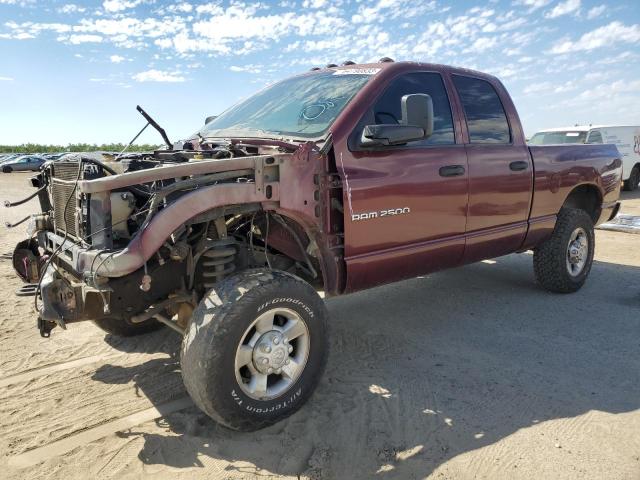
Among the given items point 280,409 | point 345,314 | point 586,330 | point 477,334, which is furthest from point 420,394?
point 586,330

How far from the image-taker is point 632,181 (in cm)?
1595

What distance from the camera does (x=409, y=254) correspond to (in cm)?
378

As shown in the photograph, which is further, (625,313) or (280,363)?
(625,313)

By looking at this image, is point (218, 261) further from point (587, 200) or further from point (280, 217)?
point (587, 200)

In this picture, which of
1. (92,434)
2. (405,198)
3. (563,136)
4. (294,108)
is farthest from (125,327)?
(563,136)

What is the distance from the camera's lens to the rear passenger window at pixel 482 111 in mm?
4281

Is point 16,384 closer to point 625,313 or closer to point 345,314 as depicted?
point 345,314

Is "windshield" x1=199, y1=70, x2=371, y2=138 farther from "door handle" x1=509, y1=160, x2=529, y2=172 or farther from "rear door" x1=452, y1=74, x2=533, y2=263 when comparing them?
"door handle" x1=509, y1=160, x2=529, y2=172

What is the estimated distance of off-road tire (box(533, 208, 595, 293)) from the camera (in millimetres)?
5270

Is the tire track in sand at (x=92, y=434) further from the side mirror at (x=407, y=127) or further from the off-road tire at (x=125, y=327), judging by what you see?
the side mirror at (x=407, y=127)

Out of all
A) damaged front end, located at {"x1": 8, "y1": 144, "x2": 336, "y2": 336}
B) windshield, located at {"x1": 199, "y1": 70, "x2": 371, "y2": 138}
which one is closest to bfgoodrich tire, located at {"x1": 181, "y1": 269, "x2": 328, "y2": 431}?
damaged front end, located at {"x1": 8, "y1": 144, "x2": 336, "y2": 336}

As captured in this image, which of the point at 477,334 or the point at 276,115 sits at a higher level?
the point at 276,115

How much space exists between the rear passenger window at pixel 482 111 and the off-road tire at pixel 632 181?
13.6m

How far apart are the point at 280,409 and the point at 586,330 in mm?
2943
